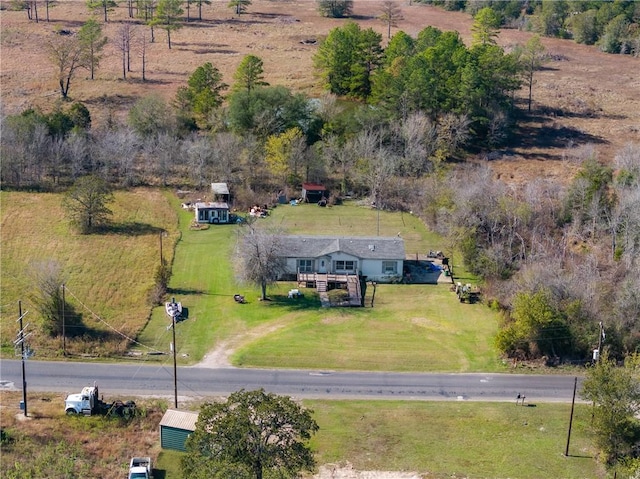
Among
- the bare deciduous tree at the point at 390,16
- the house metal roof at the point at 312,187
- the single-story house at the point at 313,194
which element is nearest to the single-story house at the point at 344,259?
the single-story house at the point at 313,194

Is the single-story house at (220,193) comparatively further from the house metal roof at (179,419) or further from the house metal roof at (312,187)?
the house metal roof at (179,419)

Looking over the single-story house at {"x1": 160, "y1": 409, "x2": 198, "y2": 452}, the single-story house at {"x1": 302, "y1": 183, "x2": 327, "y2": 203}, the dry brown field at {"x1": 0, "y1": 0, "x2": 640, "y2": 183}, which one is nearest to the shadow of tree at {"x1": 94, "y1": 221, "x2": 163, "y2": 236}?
the single-story house at {"x1": 302, "y1": 183, "x2": 327, "y2": 203}

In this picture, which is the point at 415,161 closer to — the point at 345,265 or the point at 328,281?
the point at 345,265

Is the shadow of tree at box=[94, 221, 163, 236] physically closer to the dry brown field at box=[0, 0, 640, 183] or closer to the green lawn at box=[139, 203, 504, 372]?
the green lawn at box=[139, 203, 504, 372]

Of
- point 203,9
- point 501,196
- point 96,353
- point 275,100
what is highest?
point 203,9

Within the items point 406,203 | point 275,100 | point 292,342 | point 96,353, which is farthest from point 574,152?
point 96,353

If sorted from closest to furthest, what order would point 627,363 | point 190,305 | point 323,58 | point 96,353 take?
point 627,363, point 96,353, point 190,305, point 323,58

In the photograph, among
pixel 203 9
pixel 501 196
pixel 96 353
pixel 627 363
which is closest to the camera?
pixel 627 363

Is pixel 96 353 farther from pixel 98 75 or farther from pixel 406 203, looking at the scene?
pixel 98 75

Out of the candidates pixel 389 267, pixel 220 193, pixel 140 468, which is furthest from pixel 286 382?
pixel 220 193
